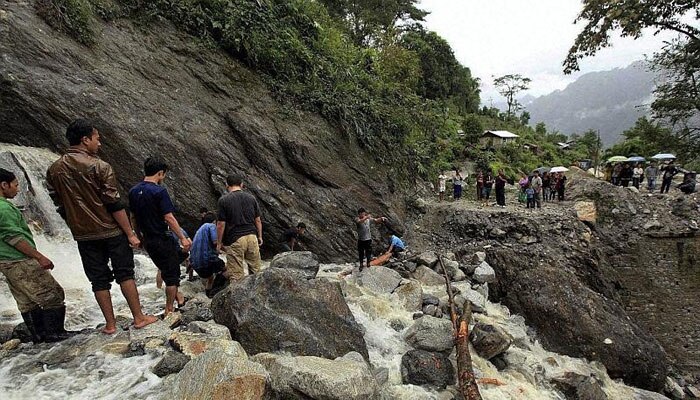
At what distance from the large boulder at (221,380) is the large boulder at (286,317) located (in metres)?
1.33

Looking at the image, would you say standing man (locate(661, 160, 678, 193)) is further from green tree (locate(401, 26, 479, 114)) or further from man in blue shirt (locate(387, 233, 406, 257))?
green tree (locate(401, 26, 479, 114))

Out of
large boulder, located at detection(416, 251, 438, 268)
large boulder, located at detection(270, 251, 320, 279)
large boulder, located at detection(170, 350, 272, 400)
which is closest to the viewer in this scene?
large boulder, located at detection(170, 350, 272, 400)

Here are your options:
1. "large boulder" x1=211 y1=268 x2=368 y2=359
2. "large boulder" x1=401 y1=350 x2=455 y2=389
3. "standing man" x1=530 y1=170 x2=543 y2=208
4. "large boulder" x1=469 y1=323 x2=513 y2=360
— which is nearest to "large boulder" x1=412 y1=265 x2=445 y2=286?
"large boulder" x1=469 y1=323 x2=513 y2=360

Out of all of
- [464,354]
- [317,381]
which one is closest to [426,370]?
[464,354]

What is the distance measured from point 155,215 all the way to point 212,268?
2.10 metres

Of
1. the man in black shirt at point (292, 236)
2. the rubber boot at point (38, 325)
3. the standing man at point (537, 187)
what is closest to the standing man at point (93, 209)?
the rubber boot at point (38, 325)

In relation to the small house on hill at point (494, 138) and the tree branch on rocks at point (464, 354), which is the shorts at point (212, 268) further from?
the small house on hill at point (494, 138)

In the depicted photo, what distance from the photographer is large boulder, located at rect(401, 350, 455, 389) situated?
18.8 ft

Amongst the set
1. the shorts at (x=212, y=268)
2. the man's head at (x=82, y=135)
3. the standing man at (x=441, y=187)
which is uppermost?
the man's head at (x=82, y=135)

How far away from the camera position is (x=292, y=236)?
10305 mm

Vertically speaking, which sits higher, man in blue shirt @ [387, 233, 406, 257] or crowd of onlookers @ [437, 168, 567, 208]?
crowd of onlookers @ [437, 168, 567, 208]

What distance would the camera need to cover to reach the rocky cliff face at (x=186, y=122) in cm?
877

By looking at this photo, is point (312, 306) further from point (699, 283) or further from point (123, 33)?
point (699, 283)

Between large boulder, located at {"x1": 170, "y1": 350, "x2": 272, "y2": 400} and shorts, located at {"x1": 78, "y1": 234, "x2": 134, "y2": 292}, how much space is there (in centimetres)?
147
